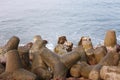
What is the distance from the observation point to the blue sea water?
18.5m

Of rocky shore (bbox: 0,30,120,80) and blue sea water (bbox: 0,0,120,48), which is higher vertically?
rocky shore (bbox: 0,30,120,80)

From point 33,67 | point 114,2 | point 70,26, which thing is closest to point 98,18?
point 70,26

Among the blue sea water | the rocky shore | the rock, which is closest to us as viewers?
the rock

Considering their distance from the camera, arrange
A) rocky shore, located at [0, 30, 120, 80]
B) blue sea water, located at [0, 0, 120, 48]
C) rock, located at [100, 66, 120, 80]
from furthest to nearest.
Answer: blue sea water, located at [0, 0, 120, 48]
rocky shore, located at [0, 30, 120, 80]
rock, located at [100, 66, 120, 80]

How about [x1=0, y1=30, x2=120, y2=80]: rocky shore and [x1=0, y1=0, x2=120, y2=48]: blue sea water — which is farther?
[x1=0, y1=0, x2=120, y2=48]: blue sea water

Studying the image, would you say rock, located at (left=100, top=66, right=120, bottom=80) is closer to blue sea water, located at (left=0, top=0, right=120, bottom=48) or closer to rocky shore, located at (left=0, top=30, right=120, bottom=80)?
rocky shore, located at (left=0, top=30, right=120, bottom=80)

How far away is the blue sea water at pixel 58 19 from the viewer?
18.5 metres

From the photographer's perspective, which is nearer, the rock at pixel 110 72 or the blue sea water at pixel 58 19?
the rock at pixel 110 72

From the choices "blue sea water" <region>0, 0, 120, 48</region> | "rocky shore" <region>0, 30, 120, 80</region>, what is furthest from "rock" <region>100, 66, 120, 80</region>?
"blue sea water" <region>0, 0, 120, 48</region>

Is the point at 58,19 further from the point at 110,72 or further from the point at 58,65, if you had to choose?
the point at 110,72

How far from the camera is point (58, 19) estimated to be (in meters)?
23.6

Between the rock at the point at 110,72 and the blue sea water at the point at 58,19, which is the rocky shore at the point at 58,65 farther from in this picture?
the blue sea water at the point at 58,19

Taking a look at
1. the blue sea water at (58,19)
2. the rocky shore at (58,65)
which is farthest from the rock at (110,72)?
the blue sea water at (58,19)

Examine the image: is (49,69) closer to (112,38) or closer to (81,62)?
(81,62)
